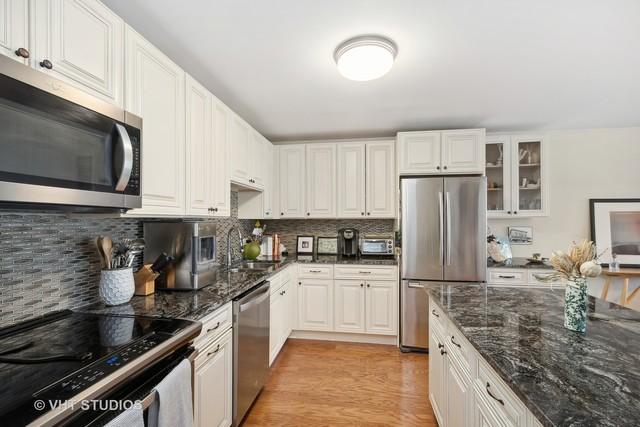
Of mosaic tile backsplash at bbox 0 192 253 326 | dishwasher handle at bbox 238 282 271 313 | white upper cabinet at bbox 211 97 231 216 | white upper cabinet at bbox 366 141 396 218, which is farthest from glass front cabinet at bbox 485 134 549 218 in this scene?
mosaic tile backsplash at bbox 0 192 253 326

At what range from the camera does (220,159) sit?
7.17ft

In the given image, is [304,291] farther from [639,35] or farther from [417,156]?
[639,35]

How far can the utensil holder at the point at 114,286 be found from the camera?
1.41 metres

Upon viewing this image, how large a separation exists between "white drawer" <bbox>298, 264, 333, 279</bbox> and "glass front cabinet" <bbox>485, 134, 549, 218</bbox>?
2007 mm

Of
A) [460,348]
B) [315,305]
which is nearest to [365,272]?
[315,305]

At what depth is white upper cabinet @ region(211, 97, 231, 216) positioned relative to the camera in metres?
2.10

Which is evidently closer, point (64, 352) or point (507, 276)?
point (64, 352)

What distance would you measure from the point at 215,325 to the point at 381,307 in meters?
2.02

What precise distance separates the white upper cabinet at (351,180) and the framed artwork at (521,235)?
1.87 m

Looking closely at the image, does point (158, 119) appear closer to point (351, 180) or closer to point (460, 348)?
point (460, 348)

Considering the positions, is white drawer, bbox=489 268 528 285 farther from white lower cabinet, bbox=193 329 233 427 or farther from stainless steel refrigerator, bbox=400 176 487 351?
white lower cabinet, bbox=193 329 233 427

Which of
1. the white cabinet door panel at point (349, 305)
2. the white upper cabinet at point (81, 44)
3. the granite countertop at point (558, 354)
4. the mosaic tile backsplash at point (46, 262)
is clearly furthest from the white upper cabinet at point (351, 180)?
the white upper cabinet at point (81, 44)

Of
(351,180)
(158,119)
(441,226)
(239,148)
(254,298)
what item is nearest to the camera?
(158,119)

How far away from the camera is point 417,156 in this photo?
3100 mm
